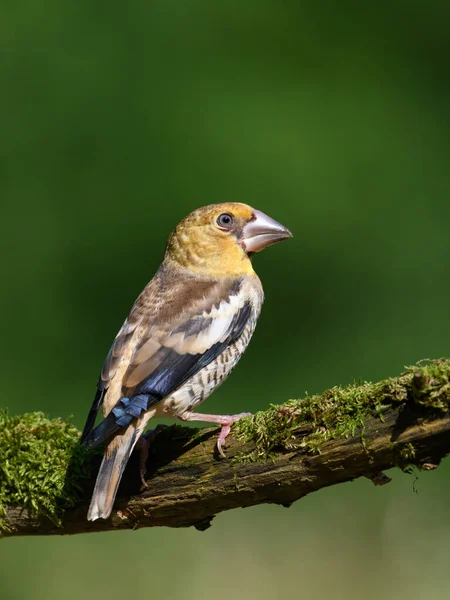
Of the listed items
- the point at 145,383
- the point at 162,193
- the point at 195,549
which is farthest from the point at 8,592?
the point at 162,193

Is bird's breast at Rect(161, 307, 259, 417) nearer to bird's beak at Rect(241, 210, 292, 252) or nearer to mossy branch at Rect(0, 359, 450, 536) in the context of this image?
mossy branch at Rect(0, 359, 450, 536)

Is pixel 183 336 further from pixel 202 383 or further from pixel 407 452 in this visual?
pixel 407 452

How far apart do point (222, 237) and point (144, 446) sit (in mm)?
1203

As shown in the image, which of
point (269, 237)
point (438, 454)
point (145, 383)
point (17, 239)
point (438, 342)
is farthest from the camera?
point (17, 239)

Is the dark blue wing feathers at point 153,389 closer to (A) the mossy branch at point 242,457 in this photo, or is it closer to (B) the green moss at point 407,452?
(A) the mossy branch at point 242,457

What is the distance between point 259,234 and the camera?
170 inches

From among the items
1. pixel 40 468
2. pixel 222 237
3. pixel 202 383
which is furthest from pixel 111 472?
pixel 222 237

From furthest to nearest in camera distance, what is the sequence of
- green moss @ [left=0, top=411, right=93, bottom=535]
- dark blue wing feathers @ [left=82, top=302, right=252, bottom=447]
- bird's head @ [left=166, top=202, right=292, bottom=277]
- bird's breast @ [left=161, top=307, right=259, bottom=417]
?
bird's head @ [left=166, top=202, right=292, bottom=277] → bird's breast @ [left=161, top=307, right=259, bottom=417] → green moss @ [left=0, top=411, right=93, bottom=535] → dark blue wing feathers @ [left=82, top=302, right=252, bottom=447]

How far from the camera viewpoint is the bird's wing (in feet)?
11.1

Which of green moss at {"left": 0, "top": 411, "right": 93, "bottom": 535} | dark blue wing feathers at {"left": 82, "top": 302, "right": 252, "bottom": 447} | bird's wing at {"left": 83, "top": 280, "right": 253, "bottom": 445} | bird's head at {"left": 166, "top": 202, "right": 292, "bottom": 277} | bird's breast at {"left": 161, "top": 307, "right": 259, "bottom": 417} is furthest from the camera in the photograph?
bird's head at {"left": 166, "top": 202, "right": 292, "bottom": 277}

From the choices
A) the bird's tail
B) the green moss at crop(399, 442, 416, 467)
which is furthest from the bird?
the green moss at crop(399, 442, 416, 467)

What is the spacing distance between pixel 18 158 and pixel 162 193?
1.50m

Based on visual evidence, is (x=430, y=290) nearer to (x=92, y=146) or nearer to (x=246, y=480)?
(x=92, y=146)

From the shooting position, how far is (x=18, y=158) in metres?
8.69
